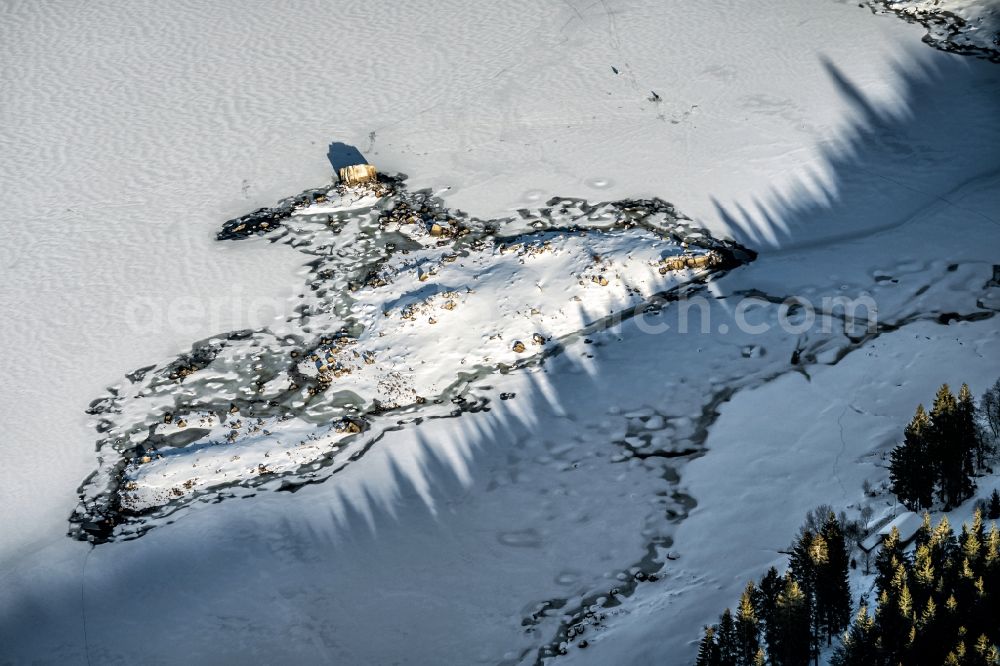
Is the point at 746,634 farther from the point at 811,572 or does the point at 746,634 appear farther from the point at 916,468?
the point at 916,468

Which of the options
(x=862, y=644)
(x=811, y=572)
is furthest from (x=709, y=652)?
(x=862, y=644)

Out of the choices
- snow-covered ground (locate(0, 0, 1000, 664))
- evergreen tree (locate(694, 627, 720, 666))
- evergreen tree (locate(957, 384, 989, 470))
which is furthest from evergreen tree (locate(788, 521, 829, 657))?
evergreen tree (locate(957, 384, 989, 470))

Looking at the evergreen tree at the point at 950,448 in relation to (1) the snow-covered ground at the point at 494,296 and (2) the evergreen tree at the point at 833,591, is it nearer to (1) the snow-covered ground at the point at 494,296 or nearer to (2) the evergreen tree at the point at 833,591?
(1) the snow-covered ground at the point at 494,296

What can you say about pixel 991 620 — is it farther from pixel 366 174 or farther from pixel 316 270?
pixel 366 174

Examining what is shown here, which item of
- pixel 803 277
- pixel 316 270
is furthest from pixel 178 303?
pixel 803 277

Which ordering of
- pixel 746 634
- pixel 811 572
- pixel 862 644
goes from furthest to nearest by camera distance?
pixel 811 572
pixel 746 634
pixel 862 644

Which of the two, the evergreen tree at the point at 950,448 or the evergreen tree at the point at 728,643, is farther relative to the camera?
the evergreen tree at the point at 950,448

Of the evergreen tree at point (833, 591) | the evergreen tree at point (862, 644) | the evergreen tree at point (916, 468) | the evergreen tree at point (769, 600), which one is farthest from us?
the evergreen tree at point (916, 468)

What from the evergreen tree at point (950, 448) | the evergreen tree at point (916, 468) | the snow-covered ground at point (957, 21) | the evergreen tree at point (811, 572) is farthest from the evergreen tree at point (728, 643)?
the snow-covered ground at point (957, 21)
